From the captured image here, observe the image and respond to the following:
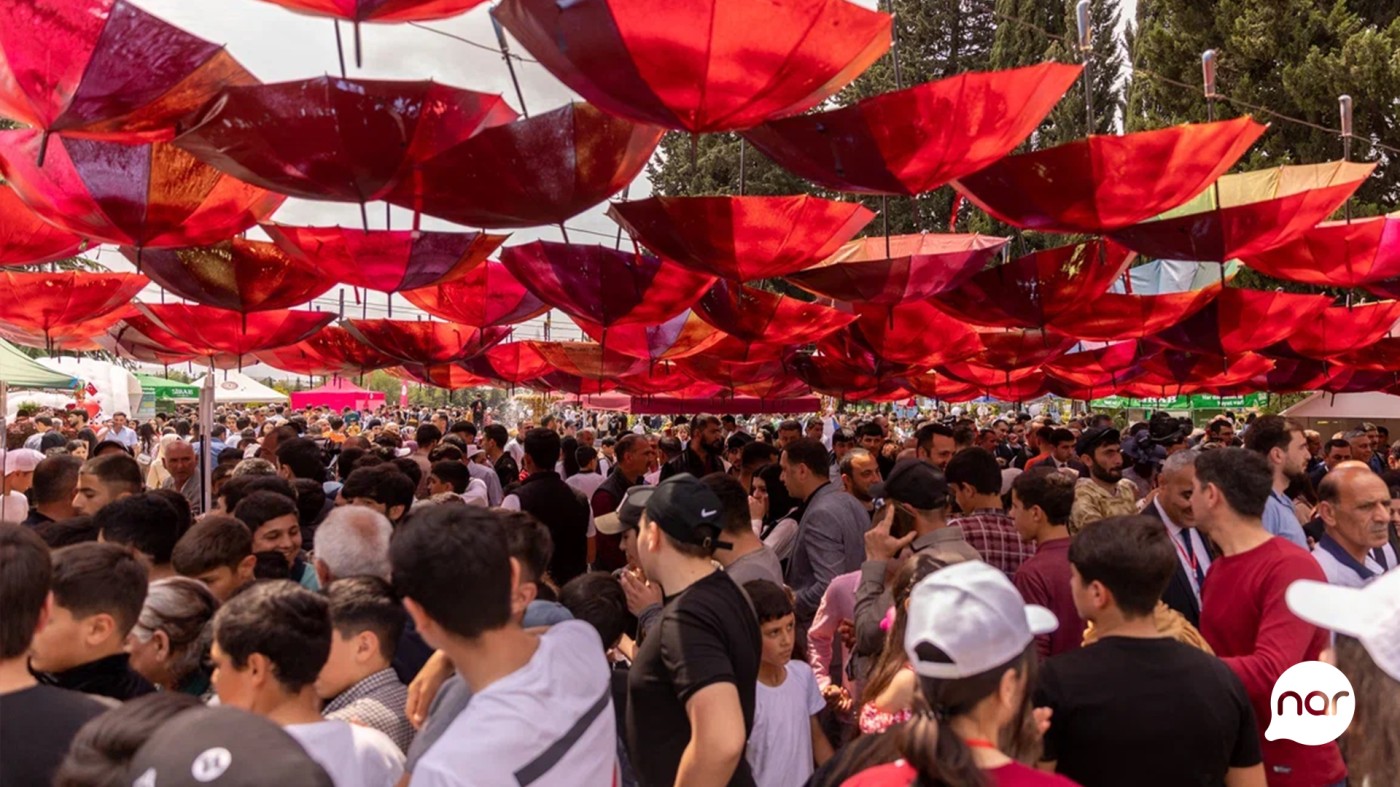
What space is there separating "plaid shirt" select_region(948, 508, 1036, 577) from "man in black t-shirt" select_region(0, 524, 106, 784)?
327cm

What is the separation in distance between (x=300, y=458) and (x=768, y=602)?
4.02m

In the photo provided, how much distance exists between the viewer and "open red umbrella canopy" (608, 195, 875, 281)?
5570 millimetres

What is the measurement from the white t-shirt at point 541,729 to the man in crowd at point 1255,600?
174 cm

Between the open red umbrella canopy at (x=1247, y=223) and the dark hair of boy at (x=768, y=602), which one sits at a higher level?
the open red umbrella canopy at (x=1247, y=223)

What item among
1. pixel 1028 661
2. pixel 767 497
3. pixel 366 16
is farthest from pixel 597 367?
pixel 1028 661

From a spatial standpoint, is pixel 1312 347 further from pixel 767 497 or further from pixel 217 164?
pixel 217 164

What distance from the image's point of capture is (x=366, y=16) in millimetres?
3852

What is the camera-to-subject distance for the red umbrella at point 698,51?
392 cm

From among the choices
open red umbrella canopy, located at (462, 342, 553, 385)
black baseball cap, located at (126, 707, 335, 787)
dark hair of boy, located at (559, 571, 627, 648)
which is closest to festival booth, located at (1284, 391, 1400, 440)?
open red umbrella canopy, located at (462, 342, 553, 385)

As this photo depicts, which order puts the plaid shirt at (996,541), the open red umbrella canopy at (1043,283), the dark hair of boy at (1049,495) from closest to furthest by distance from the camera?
the dark hair of boy at (1049,495)
the plaid shirt at (996,541)
the open red umbrella canopy at (1043,283)

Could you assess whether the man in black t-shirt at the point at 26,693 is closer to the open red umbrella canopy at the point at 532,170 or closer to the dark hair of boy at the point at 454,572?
the dark hair of boy at the point at 454,572

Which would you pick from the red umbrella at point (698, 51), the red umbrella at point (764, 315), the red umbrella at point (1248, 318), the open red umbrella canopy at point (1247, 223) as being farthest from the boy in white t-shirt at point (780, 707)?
the red umbrella at point (1248, 318)

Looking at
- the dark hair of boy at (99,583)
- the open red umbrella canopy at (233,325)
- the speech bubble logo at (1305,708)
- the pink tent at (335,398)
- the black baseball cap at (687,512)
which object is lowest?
the pink tent at (335,398)

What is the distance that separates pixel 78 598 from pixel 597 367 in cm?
909
